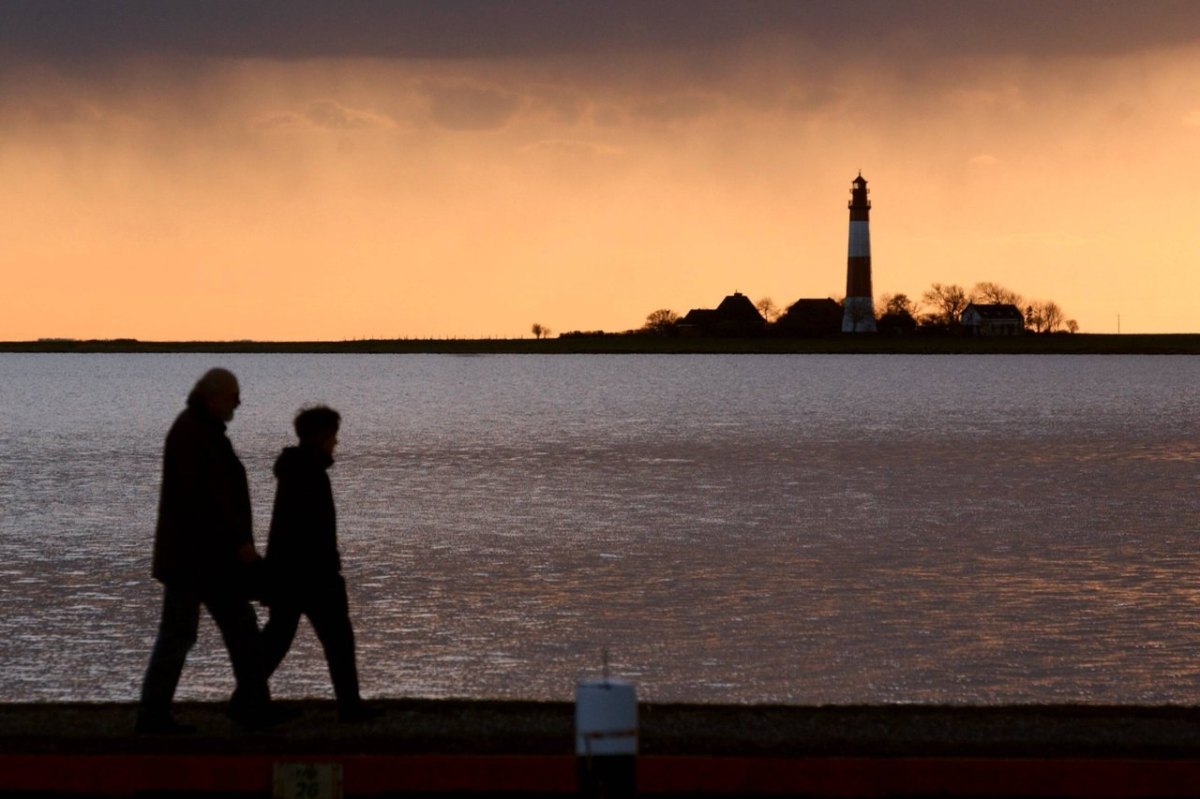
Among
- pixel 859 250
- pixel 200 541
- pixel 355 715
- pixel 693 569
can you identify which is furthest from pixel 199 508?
pixel 859 250

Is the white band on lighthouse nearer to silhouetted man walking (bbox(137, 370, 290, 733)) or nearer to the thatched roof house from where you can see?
the thatched roof house

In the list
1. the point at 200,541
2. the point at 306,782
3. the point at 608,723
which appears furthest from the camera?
the point at 200,541

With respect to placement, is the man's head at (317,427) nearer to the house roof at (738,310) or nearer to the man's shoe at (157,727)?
the man's shoe at (157,727)

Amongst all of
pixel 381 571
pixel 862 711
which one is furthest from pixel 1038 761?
pixel 381 571

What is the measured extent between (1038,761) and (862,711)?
1635mm

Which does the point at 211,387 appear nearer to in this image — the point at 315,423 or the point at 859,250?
the point at 315,423

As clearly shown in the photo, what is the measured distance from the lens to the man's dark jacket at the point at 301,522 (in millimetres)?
8977

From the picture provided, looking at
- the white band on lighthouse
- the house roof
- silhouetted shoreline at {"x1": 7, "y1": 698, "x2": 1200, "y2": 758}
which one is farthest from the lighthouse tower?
silhouetted shoreline at {"x1": 7, "y1": 698, "x2": 1200, "y2": 758}

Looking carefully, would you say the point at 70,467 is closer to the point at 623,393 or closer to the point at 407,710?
the point at 407,710

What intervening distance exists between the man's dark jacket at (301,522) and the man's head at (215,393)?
40 cm

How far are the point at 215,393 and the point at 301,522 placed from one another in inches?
32.4

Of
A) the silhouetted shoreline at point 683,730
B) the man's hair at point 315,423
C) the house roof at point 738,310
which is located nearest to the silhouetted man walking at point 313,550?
the man's hair at point 315,423

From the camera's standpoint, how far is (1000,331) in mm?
188375

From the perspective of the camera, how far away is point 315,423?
8922 millimetres
